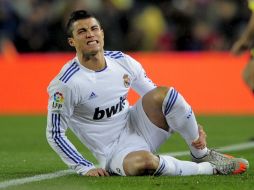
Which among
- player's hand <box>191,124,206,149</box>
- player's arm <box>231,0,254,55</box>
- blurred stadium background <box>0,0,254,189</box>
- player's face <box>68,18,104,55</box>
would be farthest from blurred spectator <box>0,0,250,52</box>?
player's hand <box>191,124,206,149</box>

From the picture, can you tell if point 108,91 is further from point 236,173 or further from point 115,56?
point 236,173

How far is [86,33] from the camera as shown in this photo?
7.91 meters

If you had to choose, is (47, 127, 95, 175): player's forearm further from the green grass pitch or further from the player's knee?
the player's knee

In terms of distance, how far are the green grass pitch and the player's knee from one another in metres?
0.13

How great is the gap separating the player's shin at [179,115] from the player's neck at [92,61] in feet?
2.34

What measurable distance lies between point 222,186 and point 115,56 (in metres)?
1.81

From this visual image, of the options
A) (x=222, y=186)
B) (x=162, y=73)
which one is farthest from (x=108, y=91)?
(x=162, y=73)

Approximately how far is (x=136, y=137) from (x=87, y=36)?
99 cm

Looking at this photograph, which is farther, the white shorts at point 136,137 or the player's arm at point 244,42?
the player's arm at point 244,42

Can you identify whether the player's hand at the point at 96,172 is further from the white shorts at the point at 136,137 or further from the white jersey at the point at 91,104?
the white shorts at the point at 136,137

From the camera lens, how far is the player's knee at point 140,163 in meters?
7.62

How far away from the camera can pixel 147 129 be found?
8.05m

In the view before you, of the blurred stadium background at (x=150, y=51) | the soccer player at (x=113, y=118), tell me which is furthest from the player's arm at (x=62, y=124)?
the blurred stadium background at (x=150, y=51)

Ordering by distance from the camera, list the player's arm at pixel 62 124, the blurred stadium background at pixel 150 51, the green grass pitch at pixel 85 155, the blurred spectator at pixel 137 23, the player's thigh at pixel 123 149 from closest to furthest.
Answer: the green grass pitch at pixel 85 155
the player's arm at pixel 62 124
the player's thigh at pixel 123 149
the blurred stadium background at pixel 150 51
the blurred spectator at pixel 137 23
